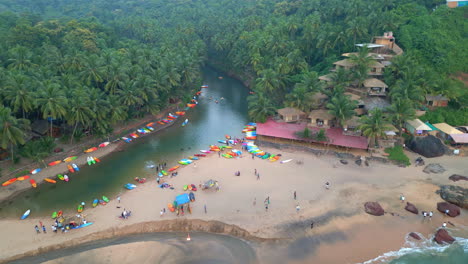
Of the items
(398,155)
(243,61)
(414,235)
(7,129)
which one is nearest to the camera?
(414,235)

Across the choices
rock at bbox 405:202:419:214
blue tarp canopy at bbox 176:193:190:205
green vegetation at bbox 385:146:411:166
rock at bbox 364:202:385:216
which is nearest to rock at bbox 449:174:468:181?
green vegetation at bbox 385:146:411:166

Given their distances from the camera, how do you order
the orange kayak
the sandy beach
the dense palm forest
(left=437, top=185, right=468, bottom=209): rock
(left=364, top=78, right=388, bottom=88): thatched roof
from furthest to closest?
(left=364, top=78, right=388, bottom=88): thatched roof → the dense palm forest → the orange kayak → (left=437, top=185, right=468, bottom=209): rock → the sandy beach

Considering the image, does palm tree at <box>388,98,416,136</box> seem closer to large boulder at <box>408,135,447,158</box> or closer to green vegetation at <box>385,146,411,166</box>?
large boulder at <box>408,135,447,158</box>

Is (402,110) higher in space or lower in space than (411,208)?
higher

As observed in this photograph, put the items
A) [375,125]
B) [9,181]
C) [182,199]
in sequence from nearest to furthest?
[182,199] < [9,181] < [375,125]

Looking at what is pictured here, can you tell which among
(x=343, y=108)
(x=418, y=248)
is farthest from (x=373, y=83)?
(x=418, y=248)

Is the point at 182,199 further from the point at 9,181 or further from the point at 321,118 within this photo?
the point at 321,118

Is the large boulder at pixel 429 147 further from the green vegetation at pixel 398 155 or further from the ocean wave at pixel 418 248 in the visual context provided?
the ocean wave at pixel 418 248
